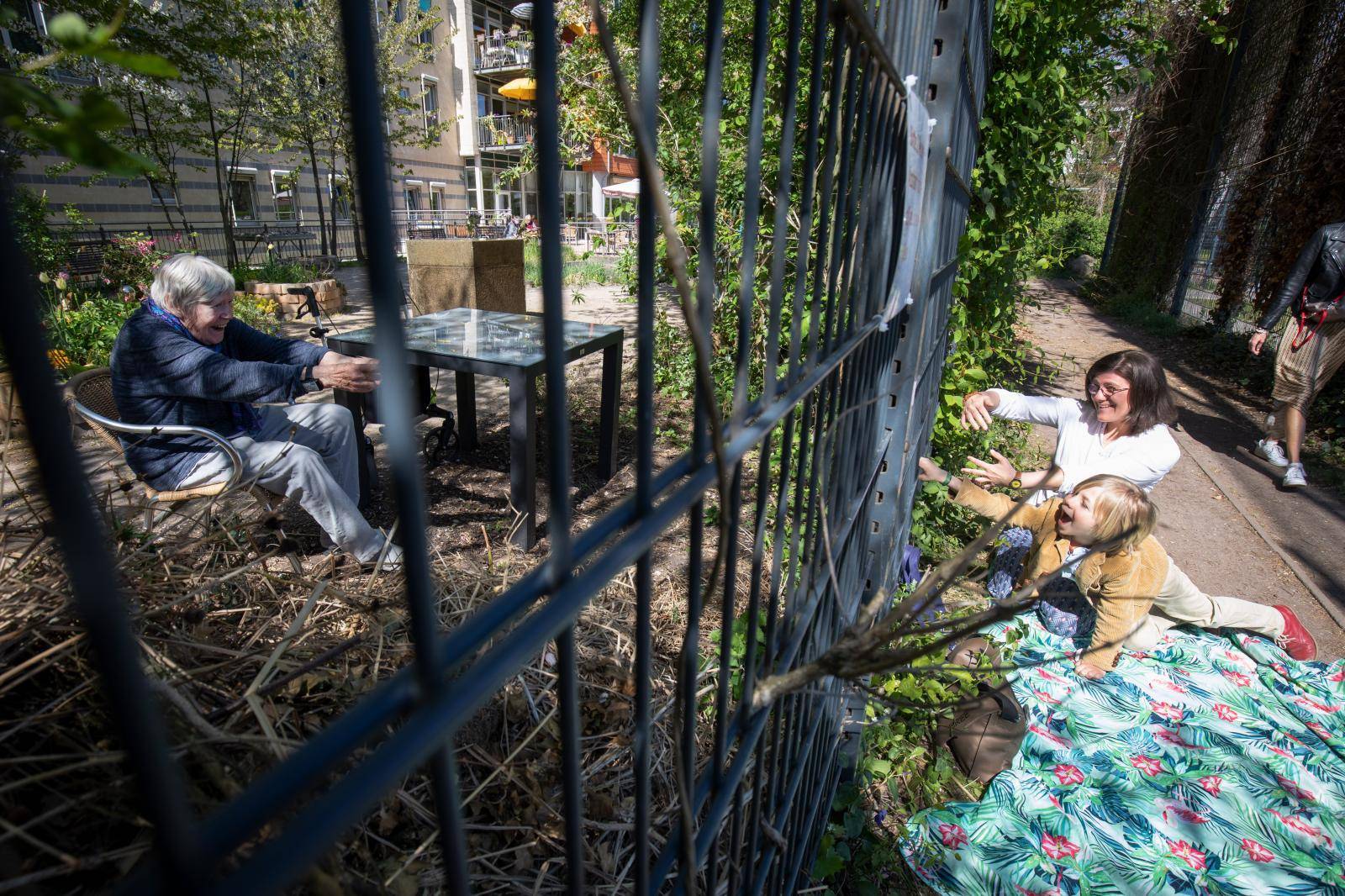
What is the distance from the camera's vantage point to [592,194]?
27109 millimetres

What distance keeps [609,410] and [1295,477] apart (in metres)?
5.22

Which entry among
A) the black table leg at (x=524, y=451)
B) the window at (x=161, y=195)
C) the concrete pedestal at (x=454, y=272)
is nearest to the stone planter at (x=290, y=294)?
the concrete pedestal at (x=454, y=272)

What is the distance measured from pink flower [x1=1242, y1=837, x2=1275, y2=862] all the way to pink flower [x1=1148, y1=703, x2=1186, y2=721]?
594 mm

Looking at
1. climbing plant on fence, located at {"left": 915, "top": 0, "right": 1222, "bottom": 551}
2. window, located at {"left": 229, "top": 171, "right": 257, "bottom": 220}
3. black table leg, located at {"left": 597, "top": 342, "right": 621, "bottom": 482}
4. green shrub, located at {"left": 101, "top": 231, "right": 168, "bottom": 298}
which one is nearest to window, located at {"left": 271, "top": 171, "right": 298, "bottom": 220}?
window, located at {"left": 229, "top": 171, "right": 257, "bottom": 220}

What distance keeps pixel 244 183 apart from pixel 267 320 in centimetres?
1335

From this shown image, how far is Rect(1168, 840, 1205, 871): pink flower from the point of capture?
2332 millimetres

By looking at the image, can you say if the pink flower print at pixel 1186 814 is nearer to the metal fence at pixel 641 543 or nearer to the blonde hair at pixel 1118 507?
the blonde hair at pixel 1118 507

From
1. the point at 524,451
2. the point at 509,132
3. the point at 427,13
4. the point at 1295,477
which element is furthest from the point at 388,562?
the point at 427,13

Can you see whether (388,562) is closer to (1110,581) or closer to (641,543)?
(641,543)

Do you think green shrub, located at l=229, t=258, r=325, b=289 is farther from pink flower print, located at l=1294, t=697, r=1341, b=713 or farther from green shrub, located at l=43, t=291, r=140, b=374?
pink flower print, located at l=1294, t=697, r=1341, b=713

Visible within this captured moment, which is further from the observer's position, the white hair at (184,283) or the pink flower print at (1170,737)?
the white hair at (184,283)

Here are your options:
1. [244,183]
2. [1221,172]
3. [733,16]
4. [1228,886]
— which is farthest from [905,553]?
[244,183]

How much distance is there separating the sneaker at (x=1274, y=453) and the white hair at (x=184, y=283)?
24.5ft

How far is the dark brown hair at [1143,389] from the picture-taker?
3402 millimetres
